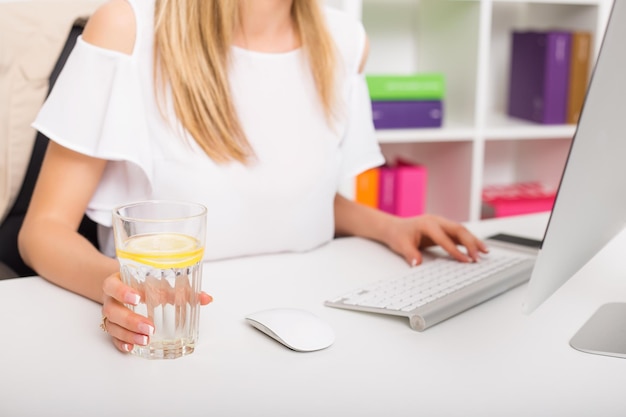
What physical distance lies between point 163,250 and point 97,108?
16.6 inches

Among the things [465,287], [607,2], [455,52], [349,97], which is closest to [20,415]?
[465,287]

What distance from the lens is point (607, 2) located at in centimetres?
251

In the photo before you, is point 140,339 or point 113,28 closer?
point 140,339

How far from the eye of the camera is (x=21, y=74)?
1257mm

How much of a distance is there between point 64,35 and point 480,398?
37.0 inches

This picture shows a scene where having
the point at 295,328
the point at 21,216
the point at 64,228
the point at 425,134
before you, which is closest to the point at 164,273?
the point at 295,328

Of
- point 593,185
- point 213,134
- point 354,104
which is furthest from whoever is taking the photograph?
point 354,104

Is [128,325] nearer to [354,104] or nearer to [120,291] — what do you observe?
[120,291]

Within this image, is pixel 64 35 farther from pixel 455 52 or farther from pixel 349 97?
pixel 455 52

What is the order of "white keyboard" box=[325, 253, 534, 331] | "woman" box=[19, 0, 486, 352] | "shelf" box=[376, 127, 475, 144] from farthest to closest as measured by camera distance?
"shelf" box=[376, 127, 475, 144], "woman" box=[19, 0, 486, 352], "white keyboard" box=[325, 253, 534, 331]

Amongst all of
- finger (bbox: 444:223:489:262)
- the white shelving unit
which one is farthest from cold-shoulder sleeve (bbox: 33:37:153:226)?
the white shelving unit

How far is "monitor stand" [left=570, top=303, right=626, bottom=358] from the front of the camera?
80 cm

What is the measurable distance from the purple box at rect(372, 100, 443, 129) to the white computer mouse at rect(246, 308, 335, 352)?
1.56m

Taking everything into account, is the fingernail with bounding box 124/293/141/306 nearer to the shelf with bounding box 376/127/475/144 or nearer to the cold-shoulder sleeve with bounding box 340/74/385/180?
the cold-shoulder sleeve with bounding box 340/74/385/180
